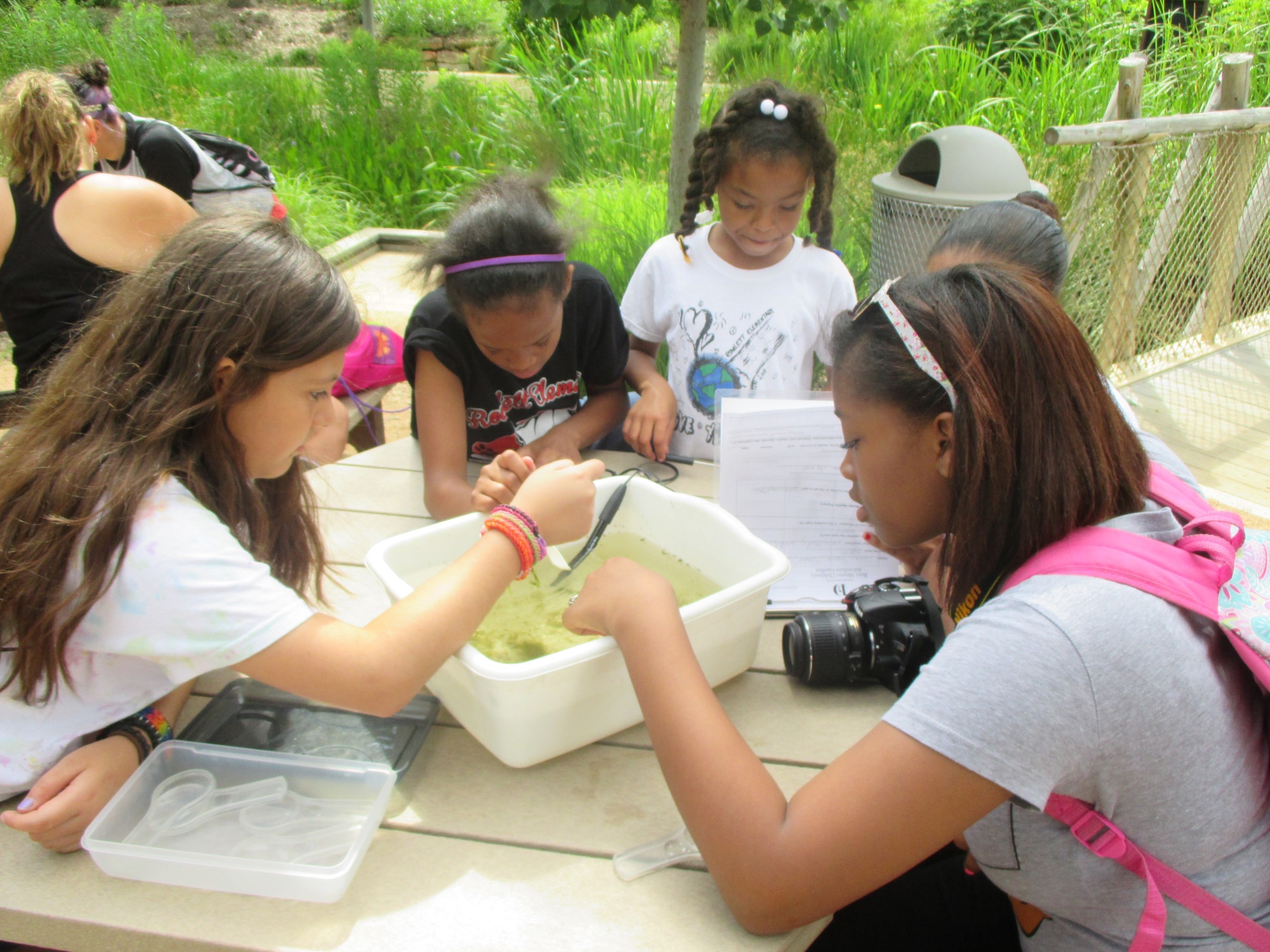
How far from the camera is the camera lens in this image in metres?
1.12

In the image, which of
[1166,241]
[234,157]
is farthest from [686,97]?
[1166,241]

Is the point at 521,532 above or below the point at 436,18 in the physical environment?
below

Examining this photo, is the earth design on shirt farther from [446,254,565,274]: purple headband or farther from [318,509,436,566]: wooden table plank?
[318,509,436,566]: wooden table plank

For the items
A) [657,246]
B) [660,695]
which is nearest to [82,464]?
[660,695]

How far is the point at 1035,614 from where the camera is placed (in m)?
0.82

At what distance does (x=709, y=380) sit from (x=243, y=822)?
1444mm

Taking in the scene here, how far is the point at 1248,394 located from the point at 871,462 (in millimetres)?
3701

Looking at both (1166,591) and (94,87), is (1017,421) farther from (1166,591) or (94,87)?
(94,87)

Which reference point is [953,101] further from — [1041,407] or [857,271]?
[1041,407]

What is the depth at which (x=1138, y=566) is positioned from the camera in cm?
85

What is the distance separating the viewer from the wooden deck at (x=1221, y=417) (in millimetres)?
3139

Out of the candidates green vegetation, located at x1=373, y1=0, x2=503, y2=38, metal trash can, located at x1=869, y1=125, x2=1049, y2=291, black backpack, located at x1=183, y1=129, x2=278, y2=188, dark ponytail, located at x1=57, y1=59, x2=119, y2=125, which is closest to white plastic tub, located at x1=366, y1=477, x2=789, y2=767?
metal trash can, located at x1=869, y1=125, x2=1049, y2=291

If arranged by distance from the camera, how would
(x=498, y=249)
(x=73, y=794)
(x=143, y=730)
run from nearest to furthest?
Answer: (x=73, y=794)
(x=143, y=730)
(x=498, y=249)

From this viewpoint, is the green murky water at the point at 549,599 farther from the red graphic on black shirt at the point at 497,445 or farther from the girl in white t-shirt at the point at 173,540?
the red graphic on black shirt at the point at 497,445
